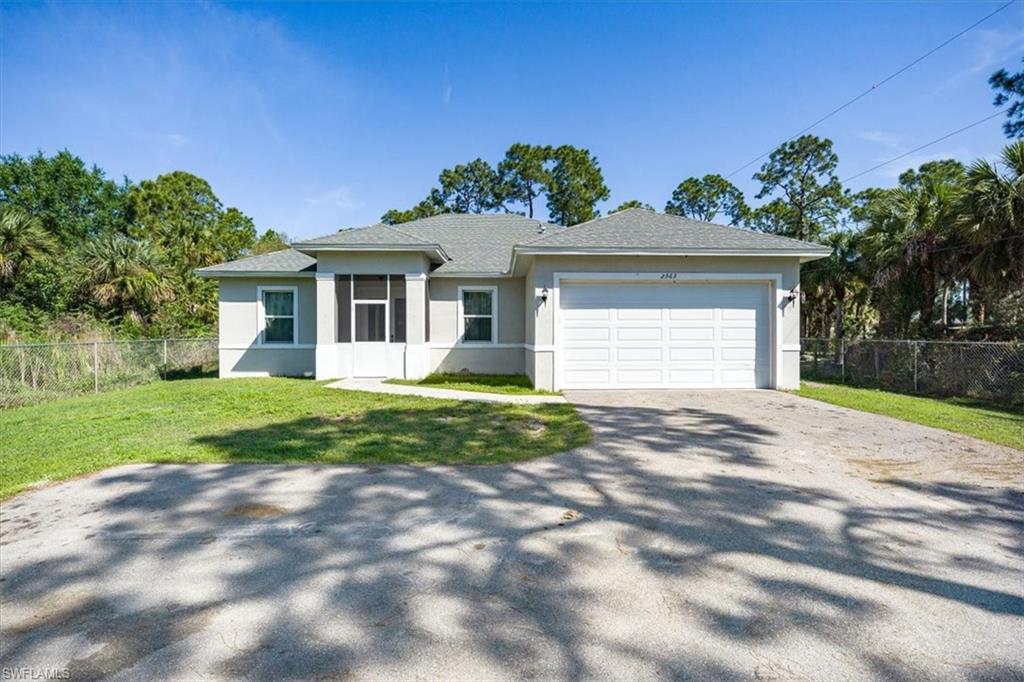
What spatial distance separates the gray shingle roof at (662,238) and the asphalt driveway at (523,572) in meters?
6.38

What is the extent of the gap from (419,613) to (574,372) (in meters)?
8.87

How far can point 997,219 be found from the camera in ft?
36.8

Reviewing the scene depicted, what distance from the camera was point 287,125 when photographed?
15.8m

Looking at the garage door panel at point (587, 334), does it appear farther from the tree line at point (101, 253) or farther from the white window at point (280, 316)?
the tree line at point (101, 253)

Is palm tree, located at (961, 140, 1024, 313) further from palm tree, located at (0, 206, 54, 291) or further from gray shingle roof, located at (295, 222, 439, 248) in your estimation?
palm tree, located at (0, 206, 54, 291)

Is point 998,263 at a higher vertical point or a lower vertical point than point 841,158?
lower

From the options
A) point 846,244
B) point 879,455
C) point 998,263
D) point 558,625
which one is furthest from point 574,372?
point 846,244

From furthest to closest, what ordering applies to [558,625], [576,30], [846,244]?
[846,244], [576,30], [558,625]

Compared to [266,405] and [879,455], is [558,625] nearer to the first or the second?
[879,455]

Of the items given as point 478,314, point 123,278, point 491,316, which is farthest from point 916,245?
point 123,278

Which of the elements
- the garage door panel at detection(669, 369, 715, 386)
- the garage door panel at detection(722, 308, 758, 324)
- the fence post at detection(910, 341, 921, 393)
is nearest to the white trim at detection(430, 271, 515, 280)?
the garage door panel at detection(669, 369, 715, 386)

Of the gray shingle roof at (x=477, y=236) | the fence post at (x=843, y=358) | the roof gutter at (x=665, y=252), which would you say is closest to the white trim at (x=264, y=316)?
the gray shingle roof at (x=477, y=236)

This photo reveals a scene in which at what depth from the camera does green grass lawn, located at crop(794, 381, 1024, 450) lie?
6910mm

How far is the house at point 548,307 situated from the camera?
10.9m
